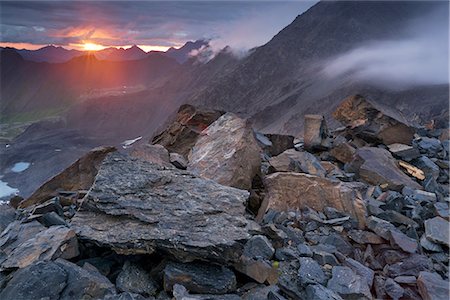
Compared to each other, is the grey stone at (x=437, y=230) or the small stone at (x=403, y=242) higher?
the small stone at (x=403, y=242)

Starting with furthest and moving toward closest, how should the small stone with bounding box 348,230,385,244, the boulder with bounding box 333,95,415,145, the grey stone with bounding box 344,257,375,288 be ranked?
the boulder with bounding box 333,95,415,145 < the small stone with bounding box 348,230,385,244 < the grey stone with bounding box 344,257,375,288

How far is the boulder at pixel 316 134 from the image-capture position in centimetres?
1625

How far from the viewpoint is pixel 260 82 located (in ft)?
642

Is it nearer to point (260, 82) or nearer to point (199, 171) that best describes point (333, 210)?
point (199, 171)

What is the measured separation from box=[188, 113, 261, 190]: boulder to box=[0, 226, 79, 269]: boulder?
4.25 metres

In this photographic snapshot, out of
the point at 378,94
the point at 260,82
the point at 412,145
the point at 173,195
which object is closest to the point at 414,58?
the point at 378,94

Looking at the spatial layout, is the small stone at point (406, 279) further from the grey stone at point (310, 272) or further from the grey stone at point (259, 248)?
the grey stone at point (259, 248)

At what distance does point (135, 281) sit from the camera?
6.63 metres

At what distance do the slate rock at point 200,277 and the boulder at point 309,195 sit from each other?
3.81 meters

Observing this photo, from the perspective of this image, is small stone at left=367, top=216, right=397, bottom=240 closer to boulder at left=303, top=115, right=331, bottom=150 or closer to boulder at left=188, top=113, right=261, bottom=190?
boulder at left=188, top=113, right=261, bottom=190

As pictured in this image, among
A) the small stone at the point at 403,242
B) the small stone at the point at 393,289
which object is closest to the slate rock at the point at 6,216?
the small stone at the point at 393,289

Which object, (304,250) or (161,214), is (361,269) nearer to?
(304,250)

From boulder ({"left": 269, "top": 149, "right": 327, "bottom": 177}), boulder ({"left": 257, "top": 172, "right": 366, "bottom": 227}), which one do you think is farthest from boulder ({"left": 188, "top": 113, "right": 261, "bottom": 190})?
boulder ({"left": 269, "top": 149, "right": 327, "bottom": 177})

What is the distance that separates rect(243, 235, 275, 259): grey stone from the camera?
311 inches
